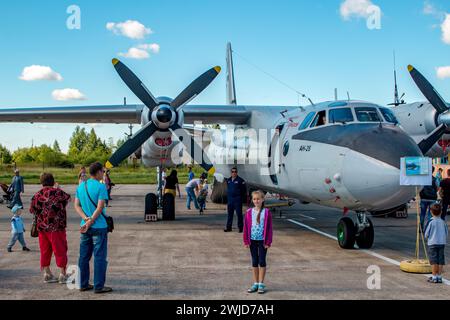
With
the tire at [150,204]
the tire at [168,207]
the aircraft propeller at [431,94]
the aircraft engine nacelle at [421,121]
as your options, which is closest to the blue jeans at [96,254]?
the tire at [150,204]

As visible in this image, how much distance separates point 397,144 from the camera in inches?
309

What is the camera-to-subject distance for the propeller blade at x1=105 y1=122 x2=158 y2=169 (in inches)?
507

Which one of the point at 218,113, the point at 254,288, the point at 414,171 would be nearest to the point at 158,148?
the point at 218,113

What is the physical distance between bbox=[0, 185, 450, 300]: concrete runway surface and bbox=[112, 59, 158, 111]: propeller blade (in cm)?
346

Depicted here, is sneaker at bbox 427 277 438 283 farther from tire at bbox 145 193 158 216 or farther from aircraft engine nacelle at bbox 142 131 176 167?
tire at bbox 145 193 158 216

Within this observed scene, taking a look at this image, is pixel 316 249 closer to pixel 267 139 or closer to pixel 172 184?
pixel 267 139

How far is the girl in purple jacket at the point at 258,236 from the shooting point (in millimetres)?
6090

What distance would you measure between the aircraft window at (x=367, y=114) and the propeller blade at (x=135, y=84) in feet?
19.9

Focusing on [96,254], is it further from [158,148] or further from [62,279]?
[158,148]

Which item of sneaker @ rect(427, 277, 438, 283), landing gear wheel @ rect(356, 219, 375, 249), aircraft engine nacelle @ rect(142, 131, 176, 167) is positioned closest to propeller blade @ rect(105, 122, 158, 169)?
aircraft engine nacelle @ rect(142, 131, 176, 167)

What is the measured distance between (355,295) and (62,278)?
395 centimetres

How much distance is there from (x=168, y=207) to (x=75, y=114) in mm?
4168

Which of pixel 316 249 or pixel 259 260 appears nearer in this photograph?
Answer: pixel 259 260
